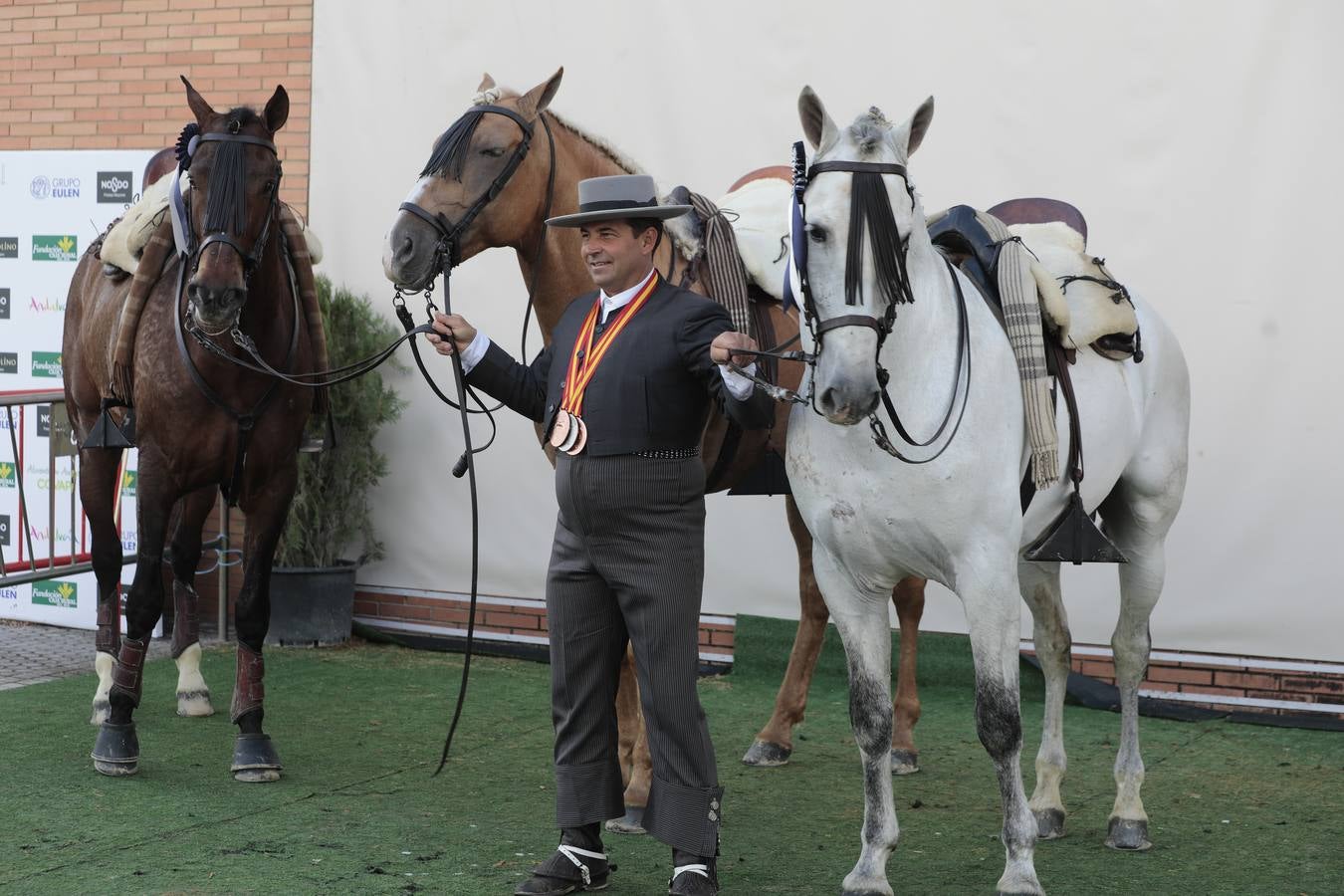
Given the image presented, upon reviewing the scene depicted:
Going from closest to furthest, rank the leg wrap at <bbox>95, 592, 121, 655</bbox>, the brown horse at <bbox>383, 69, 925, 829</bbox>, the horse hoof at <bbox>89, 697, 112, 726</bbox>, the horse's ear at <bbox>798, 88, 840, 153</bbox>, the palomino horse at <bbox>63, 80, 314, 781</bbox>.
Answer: the horse's ear at <bbox>798, 88, 840, 153</bbox>
the brown horse at <bbox>383, 69, 925, 829</bbox>
the palomino horse at <bbox>63, 80, 314, 781</bbox>
the horse hoof at <bbox>89, 697, 112, 726</bbox>
the leg wrap at <bbox>95, 592, 121, 655</bbox>

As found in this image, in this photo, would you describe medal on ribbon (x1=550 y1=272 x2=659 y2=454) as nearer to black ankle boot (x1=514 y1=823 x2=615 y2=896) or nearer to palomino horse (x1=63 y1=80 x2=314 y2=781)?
black ankle boot (x1=514 y1=823 x2=615 y2=896)

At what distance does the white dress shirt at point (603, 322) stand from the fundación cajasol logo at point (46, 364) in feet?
15.6

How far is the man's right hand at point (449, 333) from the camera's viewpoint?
3.62 m

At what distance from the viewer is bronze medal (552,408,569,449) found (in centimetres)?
361

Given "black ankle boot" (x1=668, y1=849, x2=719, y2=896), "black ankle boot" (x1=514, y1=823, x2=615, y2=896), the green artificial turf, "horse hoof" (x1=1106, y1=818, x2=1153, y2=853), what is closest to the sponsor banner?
the green artificial turf

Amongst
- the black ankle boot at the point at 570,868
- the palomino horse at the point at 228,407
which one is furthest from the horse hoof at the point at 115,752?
the black ankle boot at the point at 570,868

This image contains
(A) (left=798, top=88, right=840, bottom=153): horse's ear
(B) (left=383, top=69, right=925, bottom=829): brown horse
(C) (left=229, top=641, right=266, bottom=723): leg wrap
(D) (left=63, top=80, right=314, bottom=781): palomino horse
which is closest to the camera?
(A) (left=798, top=88, right=840, bottom=153): horse's ear

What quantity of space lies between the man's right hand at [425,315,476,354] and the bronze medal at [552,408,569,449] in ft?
1.04

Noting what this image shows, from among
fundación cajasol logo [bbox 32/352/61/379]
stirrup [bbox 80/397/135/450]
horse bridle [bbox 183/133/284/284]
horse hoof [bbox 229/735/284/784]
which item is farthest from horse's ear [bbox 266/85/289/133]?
fundación cajasol logo [bbox 32/352/61/379]

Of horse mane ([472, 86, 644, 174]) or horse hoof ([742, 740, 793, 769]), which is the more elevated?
horse mane ([472, 86, 644, 174])

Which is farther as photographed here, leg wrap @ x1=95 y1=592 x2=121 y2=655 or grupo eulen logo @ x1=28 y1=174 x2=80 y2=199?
grupo eulen logo @ x1=28 y1=174 x2=80 y2=199

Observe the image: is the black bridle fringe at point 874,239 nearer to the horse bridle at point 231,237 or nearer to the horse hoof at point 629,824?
the horse hoof at point 629,824

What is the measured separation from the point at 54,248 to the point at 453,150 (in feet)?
14.2

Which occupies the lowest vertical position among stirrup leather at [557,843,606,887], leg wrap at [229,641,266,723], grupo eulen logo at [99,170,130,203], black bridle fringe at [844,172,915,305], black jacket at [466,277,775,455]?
stirrup leather at [557,843,606,887]
